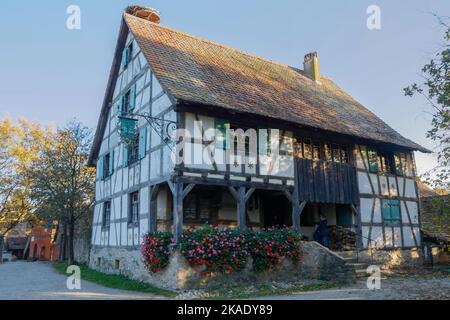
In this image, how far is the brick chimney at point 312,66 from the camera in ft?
74.3

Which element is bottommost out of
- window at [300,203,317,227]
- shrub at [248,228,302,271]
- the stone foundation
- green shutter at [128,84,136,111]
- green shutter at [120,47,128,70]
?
the stone foundation

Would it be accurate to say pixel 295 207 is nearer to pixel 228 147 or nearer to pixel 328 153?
pixel 328 153

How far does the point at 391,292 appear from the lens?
10.7 metres

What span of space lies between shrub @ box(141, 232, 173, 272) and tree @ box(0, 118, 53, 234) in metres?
22.2

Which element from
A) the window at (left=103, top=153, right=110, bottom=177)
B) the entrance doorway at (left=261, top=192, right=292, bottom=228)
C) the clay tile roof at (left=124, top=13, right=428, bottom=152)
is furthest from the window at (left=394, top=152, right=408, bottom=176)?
the window at (left=103, top=153, right=110, bottom=177)

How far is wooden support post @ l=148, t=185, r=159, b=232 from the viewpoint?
44.1 ft

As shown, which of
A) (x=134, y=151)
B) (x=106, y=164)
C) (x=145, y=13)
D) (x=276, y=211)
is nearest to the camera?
(x=134, y=151)

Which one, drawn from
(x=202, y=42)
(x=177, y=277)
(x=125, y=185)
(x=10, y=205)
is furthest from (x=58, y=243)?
(x=177, y=277)

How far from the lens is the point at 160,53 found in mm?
15344

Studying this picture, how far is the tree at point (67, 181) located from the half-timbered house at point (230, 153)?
487 centimetres

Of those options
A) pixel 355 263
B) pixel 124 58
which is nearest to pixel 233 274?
pixel 355 263

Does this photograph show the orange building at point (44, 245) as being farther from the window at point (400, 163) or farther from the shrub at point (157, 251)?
the window at point (400, 163)

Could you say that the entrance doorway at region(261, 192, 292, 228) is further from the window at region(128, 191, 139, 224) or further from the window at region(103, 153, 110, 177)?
the window at region(103, 153, 110, 177)

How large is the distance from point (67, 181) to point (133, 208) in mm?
10887
